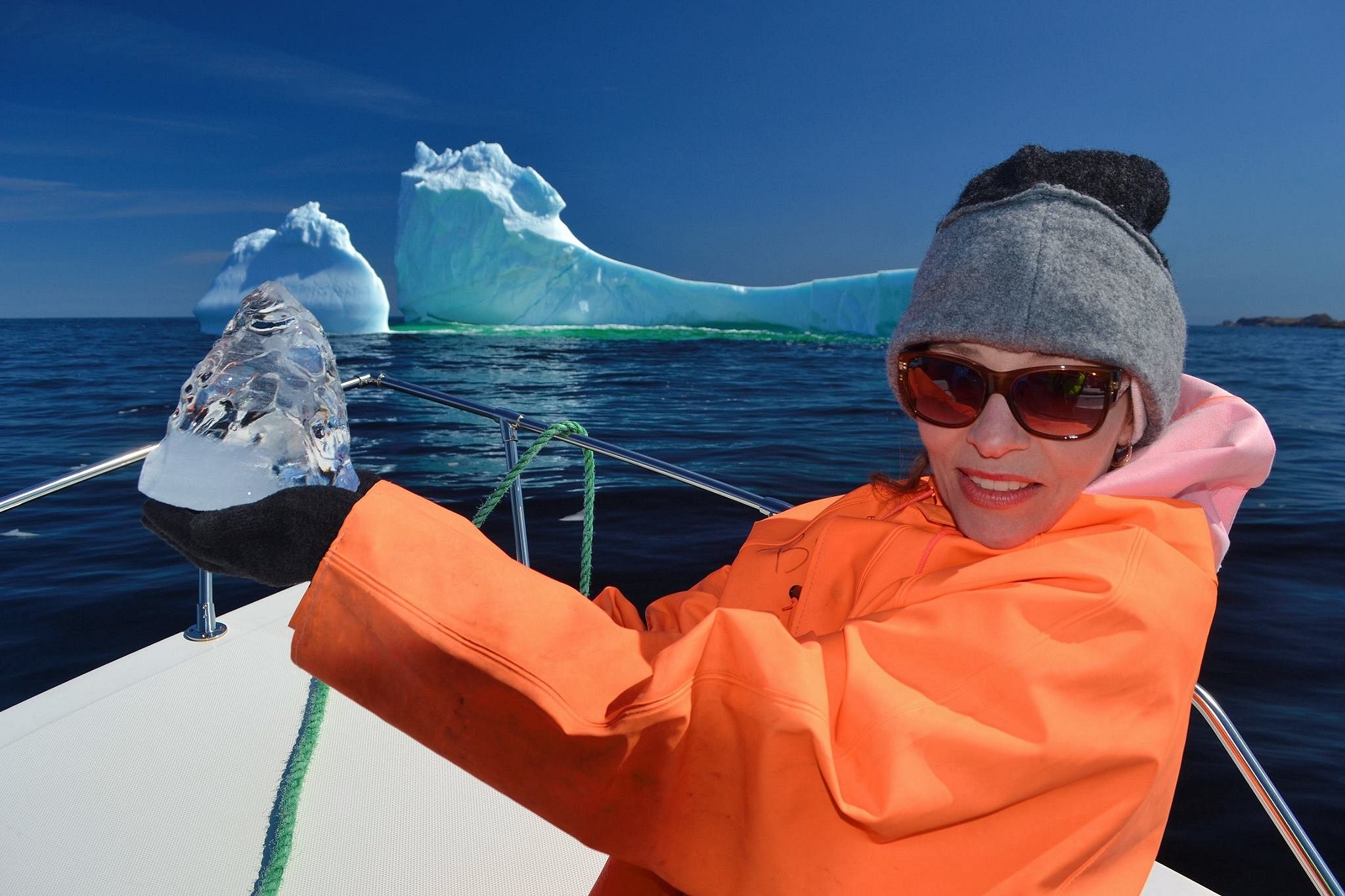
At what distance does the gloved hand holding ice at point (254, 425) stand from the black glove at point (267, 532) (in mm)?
16

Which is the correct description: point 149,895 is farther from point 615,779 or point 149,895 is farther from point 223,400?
point 615,779

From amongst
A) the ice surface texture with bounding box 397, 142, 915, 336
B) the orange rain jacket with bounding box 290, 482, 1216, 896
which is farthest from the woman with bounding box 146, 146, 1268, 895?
the ice surface texture with bounding box 397, 142, 915, 336

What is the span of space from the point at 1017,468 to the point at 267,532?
66 centimetres

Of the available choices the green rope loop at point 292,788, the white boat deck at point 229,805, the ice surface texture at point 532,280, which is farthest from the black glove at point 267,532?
the ice surface texture at point 532,280

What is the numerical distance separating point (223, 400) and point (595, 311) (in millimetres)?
22873

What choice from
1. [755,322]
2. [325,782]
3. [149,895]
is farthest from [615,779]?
[755,322]

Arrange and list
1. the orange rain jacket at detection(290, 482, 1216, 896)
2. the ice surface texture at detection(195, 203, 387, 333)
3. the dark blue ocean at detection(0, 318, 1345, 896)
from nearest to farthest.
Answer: the orange rain jacket at detection(290, 482, 1216, 896) < the dark blue ocean at detection(0, 318, 1345, 896) < the ice surface texture at detection(195, 203, 387, 333)

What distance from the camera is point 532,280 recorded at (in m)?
21.9

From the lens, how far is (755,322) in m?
24.6

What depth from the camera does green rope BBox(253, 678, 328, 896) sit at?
1.09 m

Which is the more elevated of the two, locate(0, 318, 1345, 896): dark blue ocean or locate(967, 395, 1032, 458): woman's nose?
locate(967, 395, 1032, 458): woman's nose

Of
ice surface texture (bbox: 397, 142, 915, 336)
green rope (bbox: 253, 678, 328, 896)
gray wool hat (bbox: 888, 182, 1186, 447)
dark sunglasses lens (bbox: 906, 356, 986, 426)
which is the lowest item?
green rope (bbox: 253, 678, 328, 896)

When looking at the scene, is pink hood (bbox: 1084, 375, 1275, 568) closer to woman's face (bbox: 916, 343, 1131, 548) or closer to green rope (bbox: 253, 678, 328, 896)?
woman's face (bbox: 916, 343, 1131, 548)

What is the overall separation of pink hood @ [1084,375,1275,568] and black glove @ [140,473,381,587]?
0.65 m
